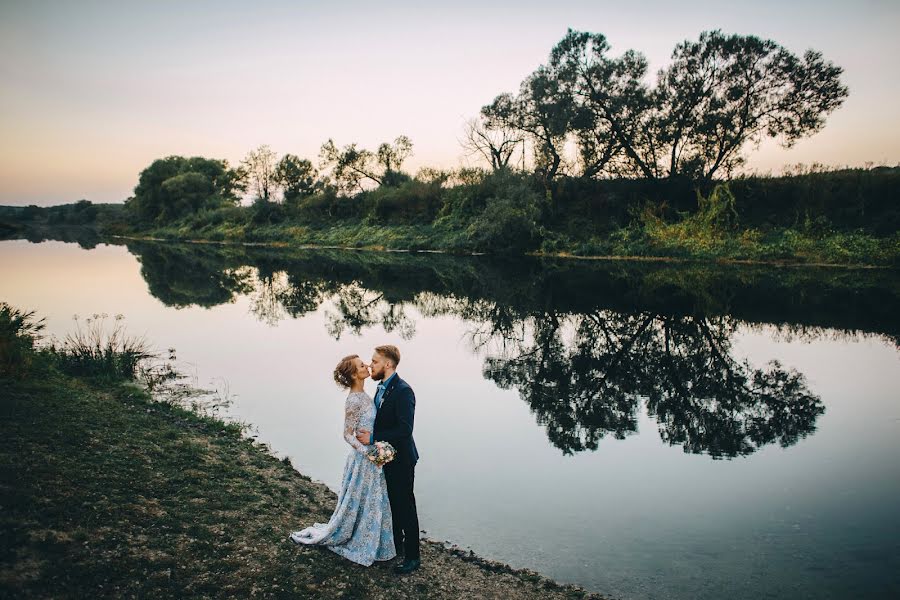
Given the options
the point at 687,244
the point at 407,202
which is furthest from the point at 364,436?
the point at 407,202

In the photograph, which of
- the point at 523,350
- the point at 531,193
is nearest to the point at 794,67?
the point at 531,193

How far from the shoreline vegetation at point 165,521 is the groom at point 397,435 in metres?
0.33

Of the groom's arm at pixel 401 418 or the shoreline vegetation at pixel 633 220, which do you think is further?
the shoreline vegetation at pixel 633 220

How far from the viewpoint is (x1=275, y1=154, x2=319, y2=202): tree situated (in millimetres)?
75000

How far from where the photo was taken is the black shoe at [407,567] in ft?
17.2

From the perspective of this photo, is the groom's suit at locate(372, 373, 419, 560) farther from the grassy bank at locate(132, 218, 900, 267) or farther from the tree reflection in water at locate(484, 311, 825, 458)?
the grassy bank at locate(132, 218, 900, 267)

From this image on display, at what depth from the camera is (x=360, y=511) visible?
541 centimetres

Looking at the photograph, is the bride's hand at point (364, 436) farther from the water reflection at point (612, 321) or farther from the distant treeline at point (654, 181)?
the distant treeline at point (654, 181)

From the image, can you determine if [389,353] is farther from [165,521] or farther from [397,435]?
[165,521]

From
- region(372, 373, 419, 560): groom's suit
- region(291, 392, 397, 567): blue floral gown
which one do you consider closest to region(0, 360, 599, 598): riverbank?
region(291, 392, 397, 567): blue floral gown

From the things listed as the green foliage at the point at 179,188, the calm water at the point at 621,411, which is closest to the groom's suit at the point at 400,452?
the calm water at the point at 621,411

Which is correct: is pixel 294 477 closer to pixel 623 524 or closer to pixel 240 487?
pixel 240 487

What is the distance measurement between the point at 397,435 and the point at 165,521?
253cm

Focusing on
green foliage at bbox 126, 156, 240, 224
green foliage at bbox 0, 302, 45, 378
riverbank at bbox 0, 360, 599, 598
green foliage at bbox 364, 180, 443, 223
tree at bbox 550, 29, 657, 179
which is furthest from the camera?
green foliage at bbox 126, 156, 240, 224
